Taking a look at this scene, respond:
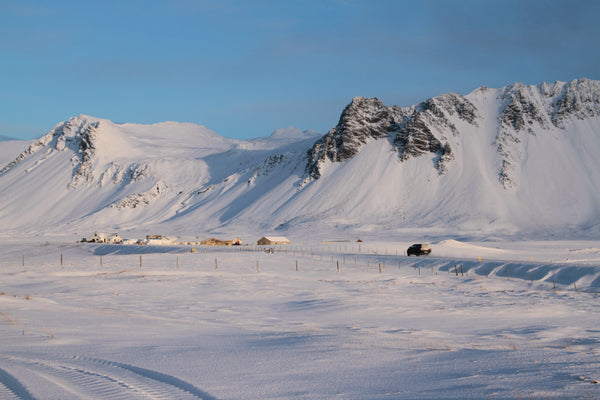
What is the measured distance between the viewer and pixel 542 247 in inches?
3418

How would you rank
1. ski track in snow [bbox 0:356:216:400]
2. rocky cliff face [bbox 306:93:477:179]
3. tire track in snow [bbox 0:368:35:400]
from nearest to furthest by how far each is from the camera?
tire track in snow [bbox 0:368:35:400] < ski track in snow [bbox 0:356:216:400] < rocky cliff face [bbox 306:93:477:179]

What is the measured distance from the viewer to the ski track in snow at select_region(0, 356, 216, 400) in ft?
30.7

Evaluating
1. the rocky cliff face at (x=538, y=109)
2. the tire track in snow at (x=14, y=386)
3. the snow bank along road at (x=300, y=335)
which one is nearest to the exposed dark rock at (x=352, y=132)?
the rocky cliff face at (x=538, y=109)

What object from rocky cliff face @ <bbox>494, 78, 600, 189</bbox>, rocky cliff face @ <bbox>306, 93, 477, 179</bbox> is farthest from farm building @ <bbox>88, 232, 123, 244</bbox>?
rocky cliff face @ <bbox>494, 78, 600, 189</bbox>

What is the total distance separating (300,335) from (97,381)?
7.25m

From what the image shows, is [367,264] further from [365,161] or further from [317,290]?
[365,161]

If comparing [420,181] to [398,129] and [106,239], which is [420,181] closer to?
[398,129]

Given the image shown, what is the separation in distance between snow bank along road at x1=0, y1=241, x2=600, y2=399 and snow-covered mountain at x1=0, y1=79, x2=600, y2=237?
87.3m

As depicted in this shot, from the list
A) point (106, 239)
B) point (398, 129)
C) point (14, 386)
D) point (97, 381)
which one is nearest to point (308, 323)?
point (97, 381)

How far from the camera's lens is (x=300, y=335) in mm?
16391

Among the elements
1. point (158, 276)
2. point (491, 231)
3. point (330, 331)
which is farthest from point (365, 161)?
point (330, 331)

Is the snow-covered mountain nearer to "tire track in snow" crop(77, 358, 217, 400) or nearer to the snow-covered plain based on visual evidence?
the snow-covered plain

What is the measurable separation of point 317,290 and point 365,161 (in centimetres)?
13129

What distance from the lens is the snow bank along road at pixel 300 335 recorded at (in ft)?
31.4
